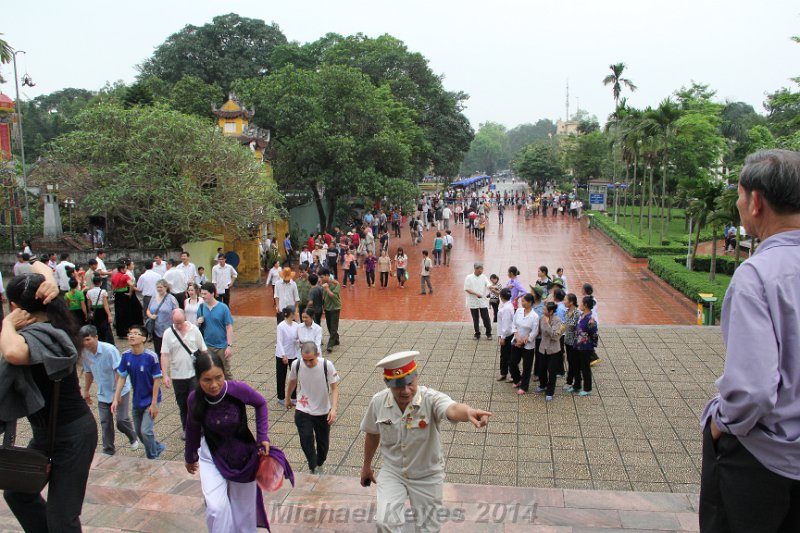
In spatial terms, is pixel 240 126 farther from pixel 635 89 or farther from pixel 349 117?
pixel 635 89

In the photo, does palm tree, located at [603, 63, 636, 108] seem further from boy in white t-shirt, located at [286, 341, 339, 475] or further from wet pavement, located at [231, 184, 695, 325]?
boy in white t-shirt, located at [286, 341, 339, 475]

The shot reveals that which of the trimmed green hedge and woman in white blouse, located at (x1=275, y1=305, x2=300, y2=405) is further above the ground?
woman in white blouse, located at (x1=275, y1=305, x2=300, y2=405)

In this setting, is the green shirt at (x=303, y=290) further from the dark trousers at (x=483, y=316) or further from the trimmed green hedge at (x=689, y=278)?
the trimmed green hedge at (x=689, y=278)

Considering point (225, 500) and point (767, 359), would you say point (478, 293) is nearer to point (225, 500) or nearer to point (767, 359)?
point (225, 500)

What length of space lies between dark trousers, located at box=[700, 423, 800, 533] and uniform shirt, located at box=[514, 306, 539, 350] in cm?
584

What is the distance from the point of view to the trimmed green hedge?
14.1 m

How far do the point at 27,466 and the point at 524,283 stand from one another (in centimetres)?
1593

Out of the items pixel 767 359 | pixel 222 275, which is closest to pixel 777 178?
pixel 767 359

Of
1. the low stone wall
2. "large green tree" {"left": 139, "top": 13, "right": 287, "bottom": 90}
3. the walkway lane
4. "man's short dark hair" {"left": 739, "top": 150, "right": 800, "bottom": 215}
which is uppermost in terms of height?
"large green tree" {"left": 139, "top": 13, "right": 287, "bottom": 90}

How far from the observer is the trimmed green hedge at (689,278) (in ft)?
46.4

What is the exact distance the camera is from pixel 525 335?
7883 millimetres

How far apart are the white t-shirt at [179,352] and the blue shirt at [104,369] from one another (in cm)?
51

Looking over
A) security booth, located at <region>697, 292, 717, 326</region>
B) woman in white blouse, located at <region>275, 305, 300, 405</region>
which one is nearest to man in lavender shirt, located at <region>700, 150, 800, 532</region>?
woman in white blouse, located at <region>275, 305, 300, 405</region>

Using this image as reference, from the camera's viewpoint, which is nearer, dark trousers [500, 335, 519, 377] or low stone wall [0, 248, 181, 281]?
dark trousers [500, 335, 519, 377]
